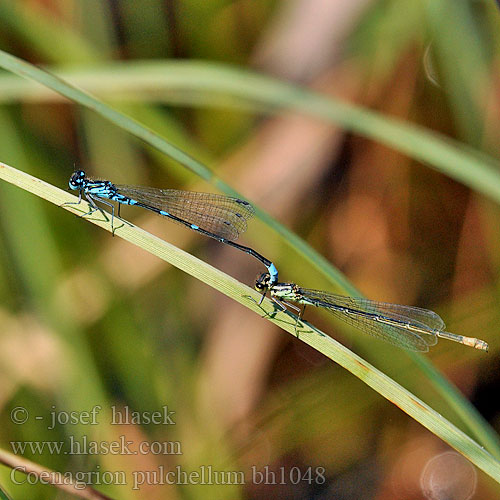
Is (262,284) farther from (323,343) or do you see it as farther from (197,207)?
(323,343)

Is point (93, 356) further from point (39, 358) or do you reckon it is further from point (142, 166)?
point (142, 166)

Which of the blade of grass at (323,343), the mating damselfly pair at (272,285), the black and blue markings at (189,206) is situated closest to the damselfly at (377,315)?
the mating damselfly pair at (272,285)

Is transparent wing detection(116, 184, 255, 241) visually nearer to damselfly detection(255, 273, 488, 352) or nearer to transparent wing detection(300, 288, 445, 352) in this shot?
damselfly detection(255, 273, 488, 352)

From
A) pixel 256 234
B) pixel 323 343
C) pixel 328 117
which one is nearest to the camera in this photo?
pixel 323 343

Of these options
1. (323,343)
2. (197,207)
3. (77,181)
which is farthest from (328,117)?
(323,343)

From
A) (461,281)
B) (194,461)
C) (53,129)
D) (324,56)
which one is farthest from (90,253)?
(461,281)

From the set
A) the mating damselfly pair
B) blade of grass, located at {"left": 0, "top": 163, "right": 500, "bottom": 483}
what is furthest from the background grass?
blade of grass, located at {"left": 0, "top": 163, "right": 500, "bottom": 483}

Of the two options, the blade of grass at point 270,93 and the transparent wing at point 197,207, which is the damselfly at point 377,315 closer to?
the transparent wing at point 197,207

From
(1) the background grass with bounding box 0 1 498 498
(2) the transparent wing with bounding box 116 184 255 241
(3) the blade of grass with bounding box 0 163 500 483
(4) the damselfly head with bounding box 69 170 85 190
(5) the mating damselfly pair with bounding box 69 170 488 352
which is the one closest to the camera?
(3) the blade of grass with bounding box 0 163 500 483
